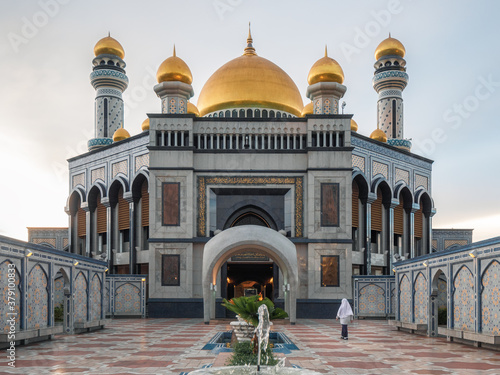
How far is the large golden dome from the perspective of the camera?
87.1ft

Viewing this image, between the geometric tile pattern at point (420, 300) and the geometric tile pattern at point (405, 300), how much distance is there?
0.46 meters

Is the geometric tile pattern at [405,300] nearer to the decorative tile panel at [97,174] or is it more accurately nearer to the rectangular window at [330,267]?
the rectangular window at [330,267]

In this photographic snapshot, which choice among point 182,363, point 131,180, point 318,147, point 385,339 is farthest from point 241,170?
point 182,363

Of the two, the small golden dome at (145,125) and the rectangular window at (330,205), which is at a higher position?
the small golden dome at (145,125)

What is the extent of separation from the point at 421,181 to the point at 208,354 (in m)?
21.5

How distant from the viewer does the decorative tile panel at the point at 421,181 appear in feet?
95.1

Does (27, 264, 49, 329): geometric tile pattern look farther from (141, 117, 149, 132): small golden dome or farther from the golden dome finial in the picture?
the golden dome finial

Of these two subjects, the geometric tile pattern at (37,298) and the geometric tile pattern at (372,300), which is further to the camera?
the geometric tile pattern at (372,300)

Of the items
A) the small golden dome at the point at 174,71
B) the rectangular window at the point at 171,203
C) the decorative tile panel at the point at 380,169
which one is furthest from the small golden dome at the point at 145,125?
the decorative tile panel at the point at 380,169

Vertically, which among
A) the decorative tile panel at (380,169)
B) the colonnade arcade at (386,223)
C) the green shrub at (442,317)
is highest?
the decorative tile panel at (380,169)

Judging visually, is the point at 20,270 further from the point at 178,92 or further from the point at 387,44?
the point at 387,44

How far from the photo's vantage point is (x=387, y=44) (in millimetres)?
32688

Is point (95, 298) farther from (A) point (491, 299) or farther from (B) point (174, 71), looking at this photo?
(B) point (174, 71)

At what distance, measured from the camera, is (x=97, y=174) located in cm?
2798
